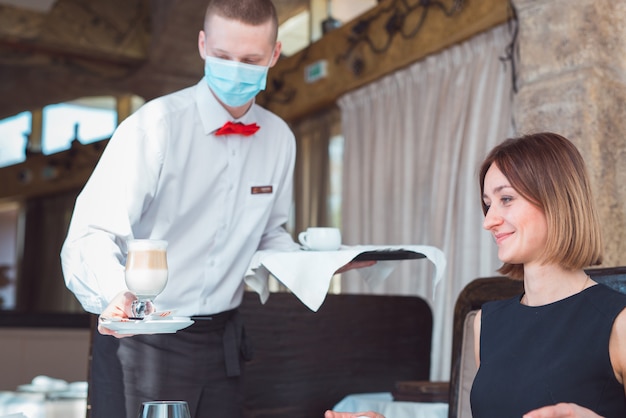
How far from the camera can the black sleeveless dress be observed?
151 cm

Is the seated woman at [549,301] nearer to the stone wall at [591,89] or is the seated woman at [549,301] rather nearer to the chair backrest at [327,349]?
the stone wall at [591,89]

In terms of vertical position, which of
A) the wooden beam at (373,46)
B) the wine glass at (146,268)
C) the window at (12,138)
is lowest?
the wine glass at (146,268)

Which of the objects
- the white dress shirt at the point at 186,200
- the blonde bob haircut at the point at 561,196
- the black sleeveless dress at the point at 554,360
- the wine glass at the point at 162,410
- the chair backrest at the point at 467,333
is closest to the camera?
the wine glass at the point at 162,410

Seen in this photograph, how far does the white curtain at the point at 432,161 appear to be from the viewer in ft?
13.8

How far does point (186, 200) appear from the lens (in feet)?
6.41

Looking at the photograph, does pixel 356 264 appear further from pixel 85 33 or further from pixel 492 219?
pixel 85 33

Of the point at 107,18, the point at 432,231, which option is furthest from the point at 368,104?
the point at 107,18

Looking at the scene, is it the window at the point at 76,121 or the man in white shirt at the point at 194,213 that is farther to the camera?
the window at the point at 76,121

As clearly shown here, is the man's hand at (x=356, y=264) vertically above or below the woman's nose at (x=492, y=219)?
below

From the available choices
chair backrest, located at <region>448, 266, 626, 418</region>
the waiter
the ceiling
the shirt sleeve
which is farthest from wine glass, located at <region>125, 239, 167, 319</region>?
the ceiling

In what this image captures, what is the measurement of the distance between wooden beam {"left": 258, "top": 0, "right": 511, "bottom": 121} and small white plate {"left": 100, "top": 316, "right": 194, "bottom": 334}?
2.95 m

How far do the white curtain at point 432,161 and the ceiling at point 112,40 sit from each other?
6.61ft

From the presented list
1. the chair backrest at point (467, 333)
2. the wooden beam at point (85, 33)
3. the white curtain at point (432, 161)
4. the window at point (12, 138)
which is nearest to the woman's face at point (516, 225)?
the chair backrest at point (467, 333)

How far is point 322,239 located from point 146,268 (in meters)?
0.69
